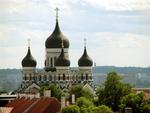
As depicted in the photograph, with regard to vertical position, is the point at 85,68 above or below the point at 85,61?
below

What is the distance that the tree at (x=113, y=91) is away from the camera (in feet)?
284

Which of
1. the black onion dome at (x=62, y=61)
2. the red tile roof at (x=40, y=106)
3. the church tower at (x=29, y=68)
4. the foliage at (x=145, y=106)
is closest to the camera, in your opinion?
the foliage at (x=145, y=106)

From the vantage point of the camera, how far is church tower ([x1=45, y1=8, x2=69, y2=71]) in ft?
433

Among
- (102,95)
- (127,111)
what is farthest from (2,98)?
(127,111)

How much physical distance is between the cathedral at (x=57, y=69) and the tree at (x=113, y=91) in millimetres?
38408

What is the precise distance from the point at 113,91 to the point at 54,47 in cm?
4580

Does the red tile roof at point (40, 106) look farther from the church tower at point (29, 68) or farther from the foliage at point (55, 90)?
the church tower at point (29, 68)

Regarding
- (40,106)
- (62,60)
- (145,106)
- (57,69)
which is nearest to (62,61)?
(62,60)

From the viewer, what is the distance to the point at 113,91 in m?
87.9

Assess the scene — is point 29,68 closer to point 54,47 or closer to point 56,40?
point 54,47

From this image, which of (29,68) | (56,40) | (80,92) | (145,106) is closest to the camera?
(145,106)

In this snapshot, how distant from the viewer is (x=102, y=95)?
292ft

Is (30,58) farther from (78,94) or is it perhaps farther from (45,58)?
(78,94)

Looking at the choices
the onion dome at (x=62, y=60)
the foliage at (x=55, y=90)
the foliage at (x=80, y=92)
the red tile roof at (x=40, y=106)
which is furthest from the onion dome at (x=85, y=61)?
the red tile roof at (x=40, y=106)
